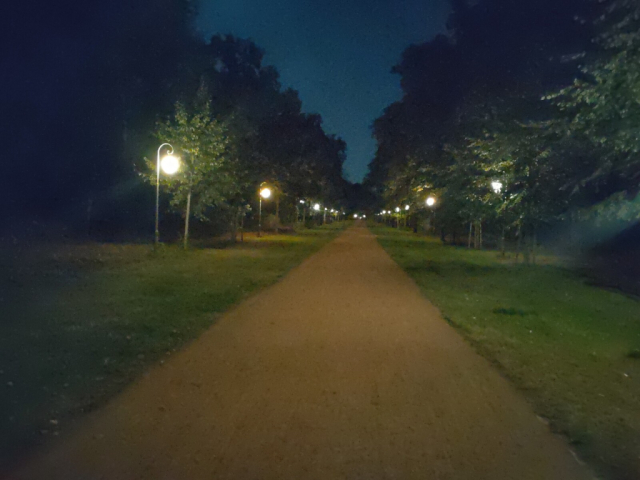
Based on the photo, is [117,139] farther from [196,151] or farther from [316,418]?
[316,418]

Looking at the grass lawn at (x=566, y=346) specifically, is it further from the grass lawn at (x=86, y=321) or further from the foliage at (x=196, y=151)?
the foliage at (x=196, y=151)

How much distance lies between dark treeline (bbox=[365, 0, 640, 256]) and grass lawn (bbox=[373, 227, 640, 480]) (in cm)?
192

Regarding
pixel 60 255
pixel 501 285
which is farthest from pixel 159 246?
pixel 501 285

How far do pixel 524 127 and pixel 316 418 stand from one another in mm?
10316

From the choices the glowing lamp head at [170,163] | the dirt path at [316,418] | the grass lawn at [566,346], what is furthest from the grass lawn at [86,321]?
the grass lawn at [566,346]

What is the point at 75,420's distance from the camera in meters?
5.76

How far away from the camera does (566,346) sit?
9.50 m

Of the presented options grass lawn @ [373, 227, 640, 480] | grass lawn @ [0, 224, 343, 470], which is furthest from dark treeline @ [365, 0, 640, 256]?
grass lawn @ [0, 224, 343, 470]

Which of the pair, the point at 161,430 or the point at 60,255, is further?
the point at 60,255

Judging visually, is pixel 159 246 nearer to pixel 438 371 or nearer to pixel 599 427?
pixel 438 371

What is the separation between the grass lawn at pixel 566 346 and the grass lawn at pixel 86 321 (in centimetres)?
447

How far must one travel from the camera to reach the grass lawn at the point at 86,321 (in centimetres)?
617

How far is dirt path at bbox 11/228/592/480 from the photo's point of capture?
486cm

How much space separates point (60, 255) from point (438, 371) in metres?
17.3
